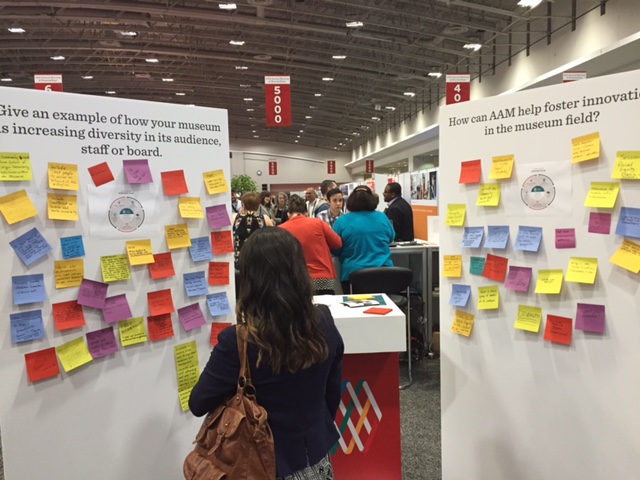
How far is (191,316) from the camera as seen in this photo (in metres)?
2.04

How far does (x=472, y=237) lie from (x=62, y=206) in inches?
62.0

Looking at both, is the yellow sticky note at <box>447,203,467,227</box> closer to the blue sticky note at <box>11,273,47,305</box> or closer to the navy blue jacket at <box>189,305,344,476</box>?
the navy blue jacket at <box>189,305,344,476</box>

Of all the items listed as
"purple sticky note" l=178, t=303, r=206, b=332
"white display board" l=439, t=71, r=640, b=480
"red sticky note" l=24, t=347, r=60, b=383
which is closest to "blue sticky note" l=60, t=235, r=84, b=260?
"red sticky note" l=24, t=347, r=60, b=383

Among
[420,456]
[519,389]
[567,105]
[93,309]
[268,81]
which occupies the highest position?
[268,81]

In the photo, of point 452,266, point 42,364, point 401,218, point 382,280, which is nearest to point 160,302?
point 42,364

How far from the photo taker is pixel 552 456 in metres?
1.92

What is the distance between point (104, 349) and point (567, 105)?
195cm

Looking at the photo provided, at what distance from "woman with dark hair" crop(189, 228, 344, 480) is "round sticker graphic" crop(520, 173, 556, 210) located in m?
1.01

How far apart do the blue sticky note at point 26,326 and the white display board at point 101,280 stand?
0.02m

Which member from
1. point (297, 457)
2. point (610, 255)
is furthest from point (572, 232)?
point (297, 457)

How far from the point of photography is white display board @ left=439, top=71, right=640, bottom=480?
5.66ft

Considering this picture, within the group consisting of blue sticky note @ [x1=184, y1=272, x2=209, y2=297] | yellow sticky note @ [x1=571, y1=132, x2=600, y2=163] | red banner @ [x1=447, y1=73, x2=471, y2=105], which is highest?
red banner @ [x1=447, y1=73, x2=471, y2=105]

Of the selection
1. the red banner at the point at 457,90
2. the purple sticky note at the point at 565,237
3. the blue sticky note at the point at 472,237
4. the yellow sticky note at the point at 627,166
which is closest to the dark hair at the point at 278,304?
the blue sticky note at the point at 472,237

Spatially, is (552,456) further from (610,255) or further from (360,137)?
(360,137)
